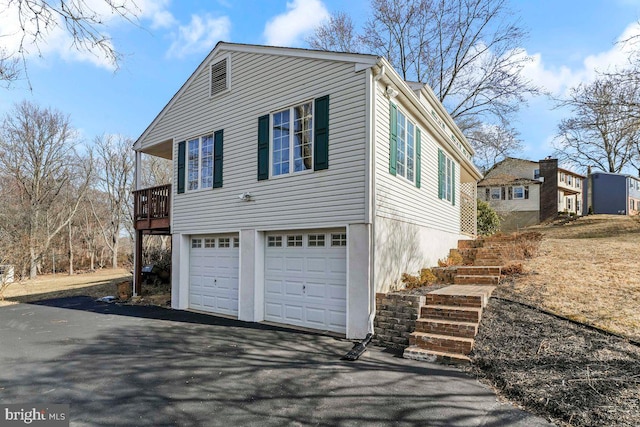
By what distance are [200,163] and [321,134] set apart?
4486 millimetres

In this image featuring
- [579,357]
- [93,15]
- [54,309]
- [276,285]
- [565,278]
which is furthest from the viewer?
[54,309]

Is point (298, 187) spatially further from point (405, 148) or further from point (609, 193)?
point (609, 193)

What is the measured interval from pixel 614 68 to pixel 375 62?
676 centimetres

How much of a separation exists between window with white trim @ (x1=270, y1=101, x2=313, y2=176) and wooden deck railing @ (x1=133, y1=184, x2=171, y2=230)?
481 cm

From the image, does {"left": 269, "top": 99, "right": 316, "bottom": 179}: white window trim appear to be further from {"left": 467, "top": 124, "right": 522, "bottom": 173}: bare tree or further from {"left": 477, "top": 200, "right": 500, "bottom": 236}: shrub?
{"left": 467, "top": 124, "right": 522, "bottom": 173}: bare tree

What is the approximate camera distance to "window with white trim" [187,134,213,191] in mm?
10320

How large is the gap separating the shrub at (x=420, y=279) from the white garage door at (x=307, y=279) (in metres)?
1.69

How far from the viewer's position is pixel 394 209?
7887 mm

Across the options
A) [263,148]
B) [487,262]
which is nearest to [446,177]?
[487,262]

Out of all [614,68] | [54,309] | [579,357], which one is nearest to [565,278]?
[579,357]

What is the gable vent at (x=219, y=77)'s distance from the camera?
32.7 ft

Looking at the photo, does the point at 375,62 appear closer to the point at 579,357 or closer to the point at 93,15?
the point at 93,15

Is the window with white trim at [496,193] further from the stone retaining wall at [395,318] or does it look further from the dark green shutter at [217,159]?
the stone retaining wall at [395,318]

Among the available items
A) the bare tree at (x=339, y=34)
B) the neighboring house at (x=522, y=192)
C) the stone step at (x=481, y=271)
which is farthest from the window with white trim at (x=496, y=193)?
the stone step at (x=481, y=271)
